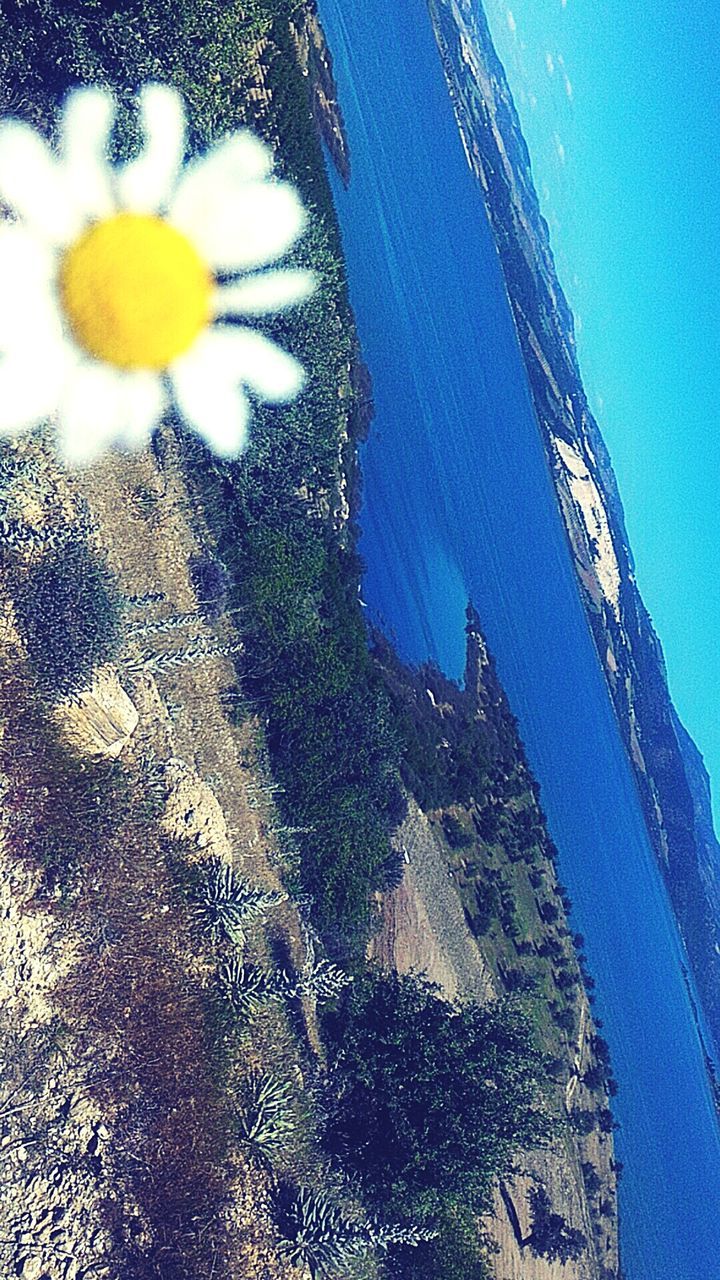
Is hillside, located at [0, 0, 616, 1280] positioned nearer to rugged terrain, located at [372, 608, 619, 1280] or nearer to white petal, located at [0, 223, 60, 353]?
rugged terrain, located at [372, 608, 619, 1280]

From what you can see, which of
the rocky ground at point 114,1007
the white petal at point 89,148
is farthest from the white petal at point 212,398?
the white petal at point 89,148

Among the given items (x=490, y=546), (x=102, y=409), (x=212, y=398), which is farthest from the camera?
(x=490, y=546)

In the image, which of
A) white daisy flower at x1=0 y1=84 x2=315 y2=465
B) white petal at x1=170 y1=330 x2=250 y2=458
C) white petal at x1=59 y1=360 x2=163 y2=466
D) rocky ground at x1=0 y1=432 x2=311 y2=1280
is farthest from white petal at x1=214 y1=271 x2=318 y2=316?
rocky ground at x1=0 y1=432 x2=311 y2=1280

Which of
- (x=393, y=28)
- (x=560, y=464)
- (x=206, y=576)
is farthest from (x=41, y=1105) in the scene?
(x=393, y=28)

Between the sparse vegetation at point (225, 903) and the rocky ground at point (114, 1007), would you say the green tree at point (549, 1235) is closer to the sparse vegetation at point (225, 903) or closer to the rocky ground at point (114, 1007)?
the rocky ground at point (114, 1007)

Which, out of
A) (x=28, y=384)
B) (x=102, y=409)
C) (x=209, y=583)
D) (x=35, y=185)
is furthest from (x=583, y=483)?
(x=28, y=384)

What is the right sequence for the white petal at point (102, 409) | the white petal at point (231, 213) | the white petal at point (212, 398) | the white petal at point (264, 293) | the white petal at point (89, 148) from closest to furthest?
the white petal at point (102, 409)
the white petal at point (89, 148)
the white petal at point (231, 213)
the white petal at point (212, 398)
the white petal at point (264, 293)

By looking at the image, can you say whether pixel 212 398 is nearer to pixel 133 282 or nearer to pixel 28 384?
pixel 133 282

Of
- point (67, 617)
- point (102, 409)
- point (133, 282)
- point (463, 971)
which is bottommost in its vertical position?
point (463, 971)
